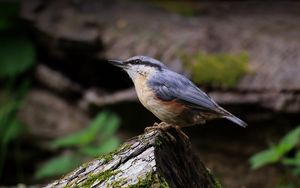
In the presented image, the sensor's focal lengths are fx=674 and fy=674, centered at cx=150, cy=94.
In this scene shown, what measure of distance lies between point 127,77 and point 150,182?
4670mm

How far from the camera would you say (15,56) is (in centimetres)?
747

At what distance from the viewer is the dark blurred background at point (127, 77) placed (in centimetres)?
641

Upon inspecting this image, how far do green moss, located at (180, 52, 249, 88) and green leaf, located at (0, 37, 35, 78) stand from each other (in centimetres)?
183

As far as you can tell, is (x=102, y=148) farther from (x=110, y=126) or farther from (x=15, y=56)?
(x=15, y=56)

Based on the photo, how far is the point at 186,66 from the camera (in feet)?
22.1

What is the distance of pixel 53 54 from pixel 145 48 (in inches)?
51.0

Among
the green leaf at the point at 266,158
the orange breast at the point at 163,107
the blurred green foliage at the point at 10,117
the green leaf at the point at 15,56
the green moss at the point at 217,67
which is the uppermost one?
the green leaf at the point at 15,56

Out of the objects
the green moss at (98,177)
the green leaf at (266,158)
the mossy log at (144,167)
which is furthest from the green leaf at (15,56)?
Answer: the green moss at (98,177)

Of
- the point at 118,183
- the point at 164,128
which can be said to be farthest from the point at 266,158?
the point at 118,183

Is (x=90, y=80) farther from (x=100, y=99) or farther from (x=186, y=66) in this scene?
(x=186, y=66)

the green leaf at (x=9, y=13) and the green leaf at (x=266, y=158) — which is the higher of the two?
the green leaf at (x=9, y=13)

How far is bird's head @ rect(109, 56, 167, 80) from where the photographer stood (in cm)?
428

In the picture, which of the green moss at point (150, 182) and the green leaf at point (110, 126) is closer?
the green moss at point (150, 182)

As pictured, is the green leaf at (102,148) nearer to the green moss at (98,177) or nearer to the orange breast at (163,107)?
the orange breast at (163,107)
